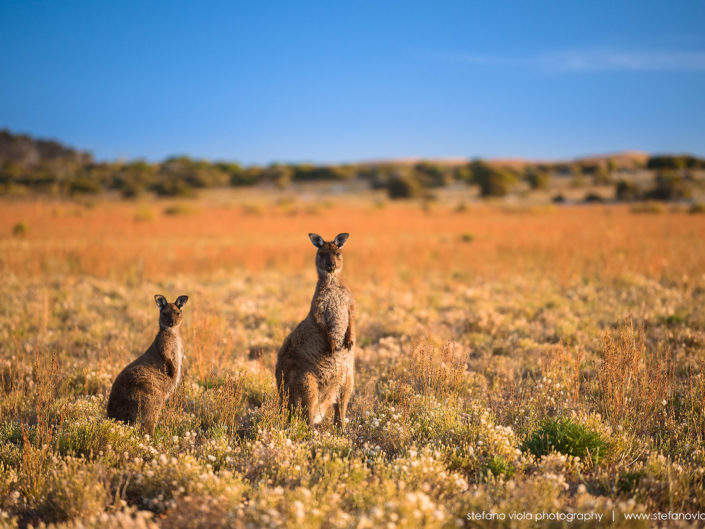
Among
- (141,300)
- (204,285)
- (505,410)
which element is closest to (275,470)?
(505,410)

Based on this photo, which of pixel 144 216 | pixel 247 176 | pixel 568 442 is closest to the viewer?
pixel 568 442

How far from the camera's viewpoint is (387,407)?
5.71m

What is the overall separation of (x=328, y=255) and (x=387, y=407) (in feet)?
7.18

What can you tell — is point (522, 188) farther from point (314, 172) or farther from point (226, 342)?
point (226, 342)

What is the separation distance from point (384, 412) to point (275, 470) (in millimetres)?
1813

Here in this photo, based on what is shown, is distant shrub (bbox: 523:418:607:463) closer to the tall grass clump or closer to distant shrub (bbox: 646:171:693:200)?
the tall grass clump

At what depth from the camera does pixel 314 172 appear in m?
97.2

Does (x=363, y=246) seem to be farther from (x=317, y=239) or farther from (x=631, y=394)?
(x=317, y=239)

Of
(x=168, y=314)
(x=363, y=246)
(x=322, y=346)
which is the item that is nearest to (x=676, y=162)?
(x=363, y=246)

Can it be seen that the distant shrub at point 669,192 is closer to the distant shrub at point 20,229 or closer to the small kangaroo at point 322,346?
the small kangaroo at point 322,346

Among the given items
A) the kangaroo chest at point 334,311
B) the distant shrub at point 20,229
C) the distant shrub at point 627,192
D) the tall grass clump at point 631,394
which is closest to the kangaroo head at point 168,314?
the kangaroo chest at point 334,311

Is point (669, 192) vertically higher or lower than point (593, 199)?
higher

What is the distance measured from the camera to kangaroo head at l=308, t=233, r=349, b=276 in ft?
16.3

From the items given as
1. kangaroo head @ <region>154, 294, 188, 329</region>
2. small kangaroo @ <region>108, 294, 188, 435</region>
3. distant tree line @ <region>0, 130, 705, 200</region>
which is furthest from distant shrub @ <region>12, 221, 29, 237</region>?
distant tree line @ <region>0, 130, 705, 200</region>
